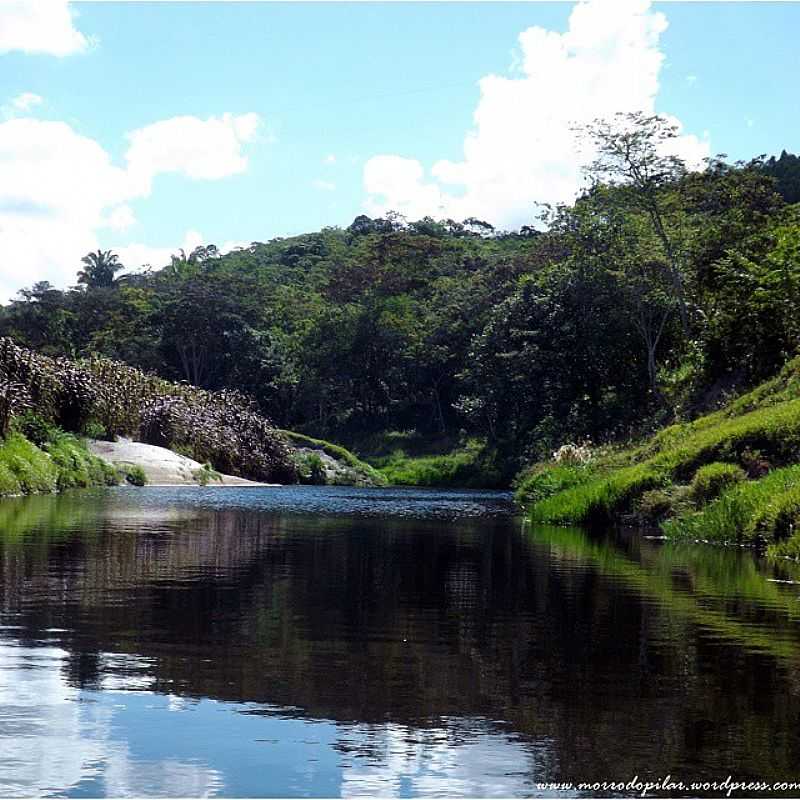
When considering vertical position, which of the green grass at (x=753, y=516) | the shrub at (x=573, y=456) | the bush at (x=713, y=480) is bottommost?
the green grass at (x=753, y=516)

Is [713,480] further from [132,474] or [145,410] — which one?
[145,410]

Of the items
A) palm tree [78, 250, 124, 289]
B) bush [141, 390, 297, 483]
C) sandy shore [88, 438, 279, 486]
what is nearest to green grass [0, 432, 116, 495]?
sandy shore [88, 438, 279, 486]

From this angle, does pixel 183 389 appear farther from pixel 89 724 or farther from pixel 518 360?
pixel 89 724

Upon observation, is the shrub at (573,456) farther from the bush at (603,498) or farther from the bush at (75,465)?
the bush at (75,465)

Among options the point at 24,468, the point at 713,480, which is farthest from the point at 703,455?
the point at 24,468

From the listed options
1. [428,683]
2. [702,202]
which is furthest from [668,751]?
[702,202]

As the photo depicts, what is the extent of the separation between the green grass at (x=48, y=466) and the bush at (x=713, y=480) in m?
17.5

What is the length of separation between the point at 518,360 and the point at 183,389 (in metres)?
Answer: 17.2

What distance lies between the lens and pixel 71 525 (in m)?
22.8

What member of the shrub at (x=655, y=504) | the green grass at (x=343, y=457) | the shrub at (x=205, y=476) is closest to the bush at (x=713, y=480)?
the shrub at (x=655, y=504)

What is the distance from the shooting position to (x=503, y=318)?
66312 mm

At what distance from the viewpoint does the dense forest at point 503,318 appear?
48.6 meters

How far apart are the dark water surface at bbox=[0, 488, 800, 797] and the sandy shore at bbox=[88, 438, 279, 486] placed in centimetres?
2772

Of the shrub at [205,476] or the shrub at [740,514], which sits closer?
the shrub at [740,514]
